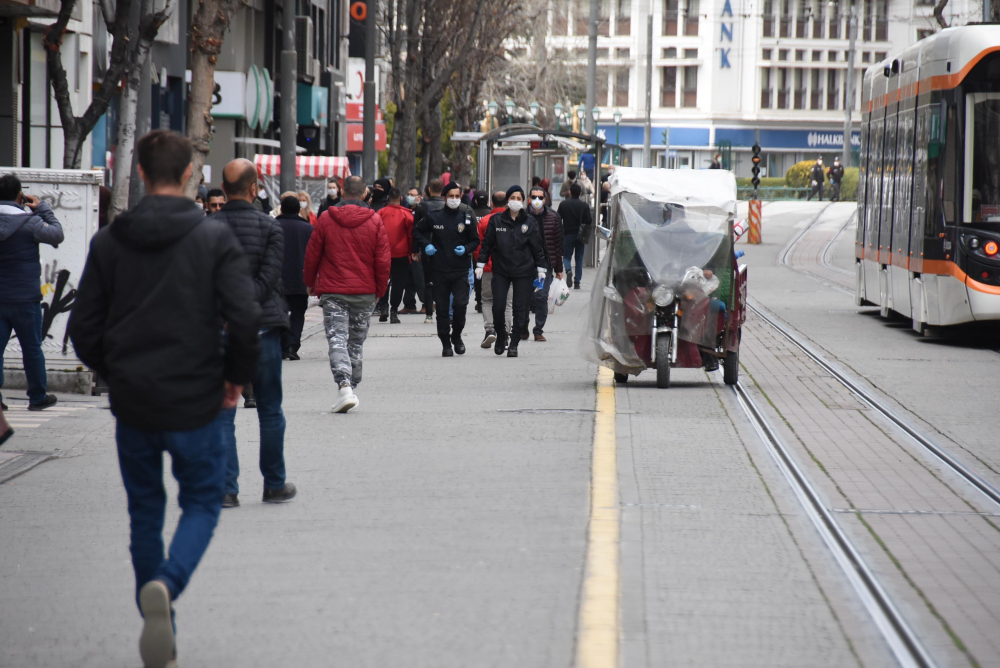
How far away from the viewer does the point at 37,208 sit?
10.8 metres

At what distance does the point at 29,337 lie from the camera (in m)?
10.7

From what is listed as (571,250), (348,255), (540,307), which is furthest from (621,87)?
(348,255)

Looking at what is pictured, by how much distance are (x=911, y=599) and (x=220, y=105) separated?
29.2 meters

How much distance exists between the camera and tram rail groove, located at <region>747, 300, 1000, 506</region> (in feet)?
26.3

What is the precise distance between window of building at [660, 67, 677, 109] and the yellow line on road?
83968 mm

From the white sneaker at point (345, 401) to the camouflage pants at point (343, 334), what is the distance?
0.21 ft

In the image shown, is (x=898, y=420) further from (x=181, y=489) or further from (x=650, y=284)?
(x=181, y=489)

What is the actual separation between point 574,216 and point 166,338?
20.2 meters

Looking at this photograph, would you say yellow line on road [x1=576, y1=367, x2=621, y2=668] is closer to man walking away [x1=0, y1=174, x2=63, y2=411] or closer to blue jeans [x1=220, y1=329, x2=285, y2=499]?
blue jeans [x1=220, y1=329, x2=285, y2=499]

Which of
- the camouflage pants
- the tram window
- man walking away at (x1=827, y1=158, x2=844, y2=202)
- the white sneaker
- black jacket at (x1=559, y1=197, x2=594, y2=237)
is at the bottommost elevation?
the white sneaker

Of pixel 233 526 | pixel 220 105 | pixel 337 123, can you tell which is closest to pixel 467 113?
pixel 337 123

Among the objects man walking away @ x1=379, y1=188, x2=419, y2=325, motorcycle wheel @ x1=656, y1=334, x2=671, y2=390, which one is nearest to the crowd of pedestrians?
motorcycle wheel @ x1=656, y1=334, x2=671, y2=390

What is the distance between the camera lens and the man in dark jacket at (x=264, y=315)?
7.07m

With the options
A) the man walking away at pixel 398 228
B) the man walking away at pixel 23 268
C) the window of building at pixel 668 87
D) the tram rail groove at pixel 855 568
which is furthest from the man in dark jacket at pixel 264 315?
the window of building at pixel 668 87
